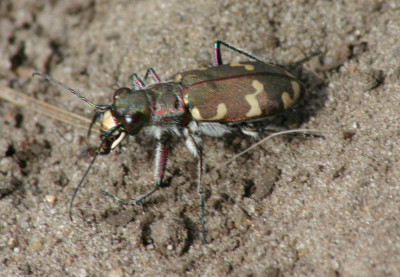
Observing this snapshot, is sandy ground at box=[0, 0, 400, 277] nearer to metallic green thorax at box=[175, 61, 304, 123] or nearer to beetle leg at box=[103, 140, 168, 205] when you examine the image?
beetle leg at box=[103, 140, 168, 205]

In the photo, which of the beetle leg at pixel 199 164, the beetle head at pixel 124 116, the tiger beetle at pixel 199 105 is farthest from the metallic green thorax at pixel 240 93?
the beetle head at pixel 124 116

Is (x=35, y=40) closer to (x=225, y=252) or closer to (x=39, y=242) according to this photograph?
(x=39, y=242)

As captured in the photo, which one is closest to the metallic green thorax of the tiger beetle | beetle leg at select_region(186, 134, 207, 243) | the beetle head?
the tiger beetle

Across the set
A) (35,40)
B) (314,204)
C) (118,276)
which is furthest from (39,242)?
(35,40)

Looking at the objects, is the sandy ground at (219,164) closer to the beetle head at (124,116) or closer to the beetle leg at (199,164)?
the beetle leg at (199,164)

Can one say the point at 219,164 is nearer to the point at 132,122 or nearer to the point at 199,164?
the point at 199,164

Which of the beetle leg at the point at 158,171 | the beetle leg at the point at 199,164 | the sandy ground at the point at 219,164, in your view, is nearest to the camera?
the sandy ground at the point at 219,164

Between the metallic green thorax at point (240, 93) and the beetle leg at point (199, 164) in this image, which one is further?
the metallic green thorax at point (240, 93)
